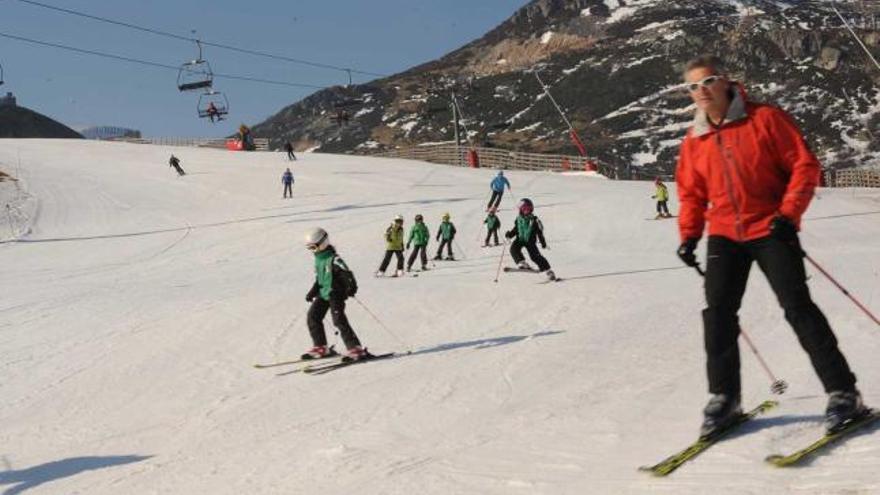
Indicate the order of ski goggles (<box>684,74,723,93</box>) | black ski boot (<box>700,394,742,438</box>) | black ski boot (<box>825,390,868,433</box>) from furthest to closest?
black ski boot (<box>700,394,742,438</box>), ski goggles (<box>684,74,723,93</box>), black ski boot (<box>825,390,868,433</box>)

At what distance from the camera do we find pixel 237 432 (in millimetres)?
6871

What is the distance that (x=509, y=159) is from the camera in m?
60.2

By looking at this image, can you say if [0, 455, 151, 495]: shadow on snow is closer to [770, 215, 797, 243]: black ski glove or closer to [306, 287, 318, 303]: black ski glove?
[306, 287, 318, 303]: black ski glove

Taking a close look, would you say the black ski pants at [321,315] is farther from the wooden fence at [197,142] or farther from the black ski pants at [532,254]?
the wooden fence at [197,142]

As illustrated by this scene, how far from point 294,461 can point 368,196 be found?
34339 millimetres

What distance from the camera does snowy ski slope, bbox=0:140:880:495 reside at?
4738 millimetres

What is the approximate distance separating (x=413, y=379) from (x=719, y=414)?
4.25 meters

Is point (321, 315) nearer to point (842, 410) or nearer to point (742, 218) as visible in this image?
point (742, 218)

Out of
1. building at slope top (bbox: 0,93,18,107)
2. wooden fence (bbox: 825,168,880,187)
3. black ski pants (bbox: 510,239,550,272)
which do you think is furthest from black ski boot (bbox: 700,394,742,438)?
building at slope top (bbox: 0,93,18,107)

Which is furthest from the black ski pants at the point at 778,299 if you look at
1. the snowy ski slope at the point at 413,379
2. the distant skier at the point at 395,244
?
the distant skier at the point at 395,244

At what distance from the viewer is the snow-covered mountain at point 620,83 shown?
382ft

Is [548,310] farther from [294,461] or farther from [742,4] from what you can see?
[742,4]

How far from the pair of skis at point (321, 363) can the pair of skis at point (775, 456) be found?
5.52m

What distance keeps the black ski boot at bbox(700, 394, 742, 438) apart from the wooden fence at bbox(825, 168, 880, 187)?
→ 5350 cm
